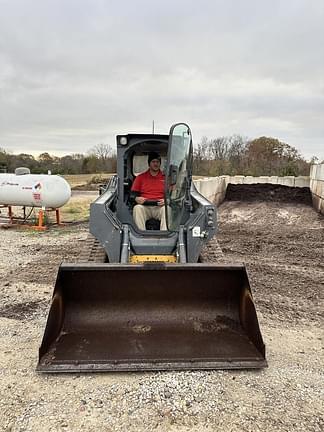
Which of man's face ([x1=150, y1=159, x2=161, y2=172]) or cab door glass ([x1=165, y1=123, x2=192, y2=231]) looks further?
man's face ([x1=150, y1=159, x2=161, y2=172])

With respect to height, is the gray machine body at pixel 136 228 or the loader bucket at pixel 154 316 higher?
the gray machine body at pixel 136 228

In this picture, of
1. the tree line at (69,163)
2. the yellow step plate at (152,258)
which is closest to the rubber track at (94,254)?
the yellow step plate at (152,258)

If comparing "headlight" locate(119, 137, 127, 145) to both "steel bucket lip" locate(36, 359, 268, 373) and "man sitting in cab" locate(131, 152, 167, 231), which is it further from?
"steel bucket lip" locate(36, 359, 268, 373)

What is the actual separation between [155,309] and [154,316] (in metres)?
0.06

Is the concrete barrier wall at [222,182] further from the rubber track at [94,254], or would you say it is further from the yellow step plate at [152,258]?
the yellow step plate at [152,258]

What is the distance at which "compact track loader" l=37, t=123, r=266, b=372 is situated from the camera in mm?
3090

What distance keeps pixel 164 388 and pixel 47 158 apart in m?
35.9

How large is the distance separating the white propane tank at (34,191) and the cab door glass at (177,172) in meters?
5.74

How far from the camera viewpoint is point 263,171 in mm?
22406

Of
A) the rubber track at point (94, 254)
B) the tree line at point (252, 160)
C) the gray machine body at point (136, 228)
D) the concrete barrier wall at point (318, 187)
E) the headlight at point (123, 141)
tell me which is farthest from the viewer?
the tree line at point (252, 160)

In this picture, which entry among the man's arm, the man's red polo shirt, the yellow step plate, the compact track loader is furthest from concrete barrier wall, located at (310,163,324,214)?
the compact track loader

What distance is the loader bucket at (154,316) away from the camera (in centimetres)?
313

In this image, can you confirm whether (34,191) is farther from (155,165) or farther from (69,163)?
(69,163)

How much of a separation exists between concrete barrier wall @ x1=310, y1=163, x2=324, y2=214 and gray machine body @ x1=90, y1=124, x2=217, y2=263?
7592 mm
